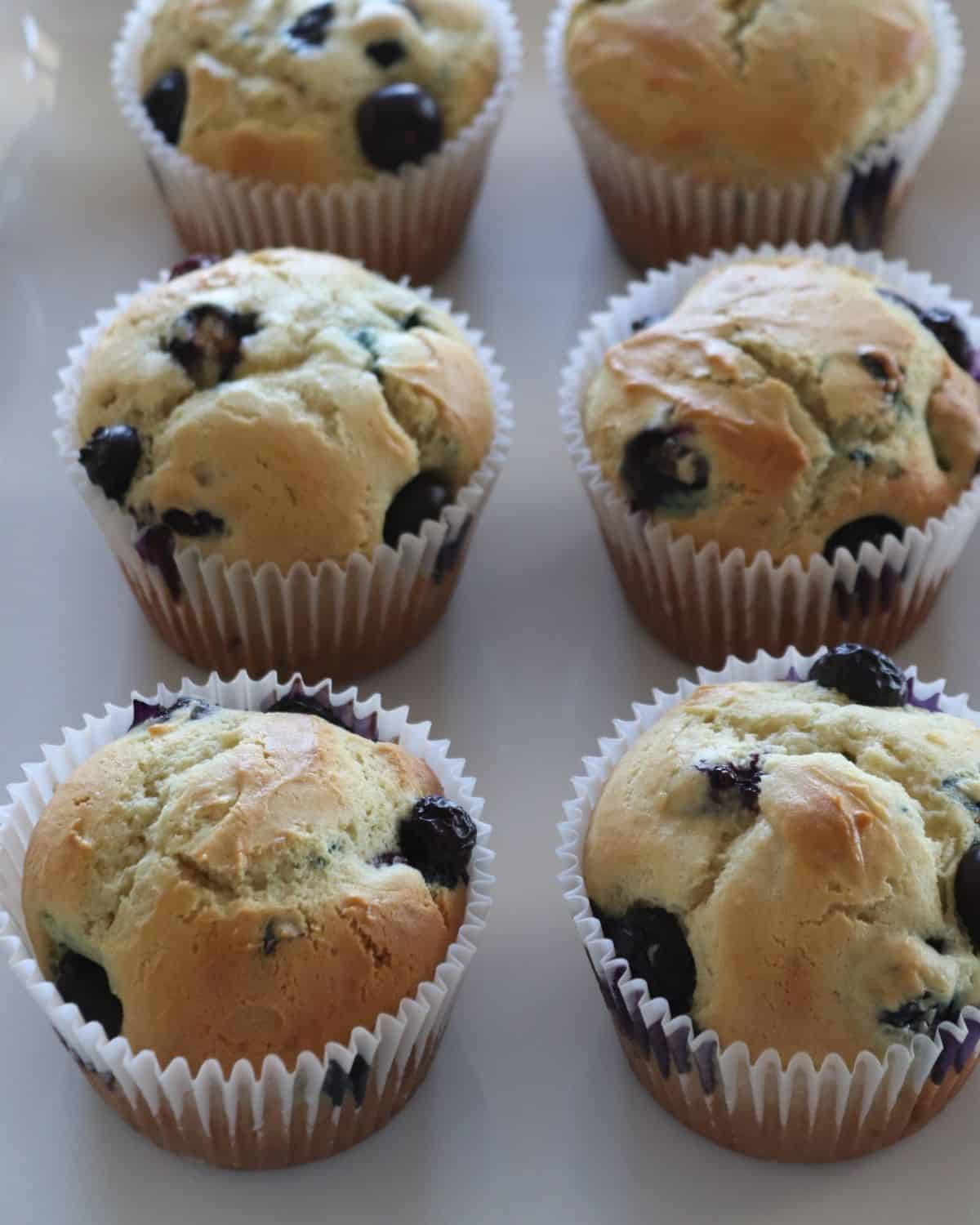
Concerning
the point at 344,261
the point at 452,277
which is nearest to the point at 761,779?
the point at 344,261

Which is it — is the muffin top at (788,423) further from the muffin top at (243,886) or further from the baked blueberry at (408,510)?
the muffin top at (243,886)

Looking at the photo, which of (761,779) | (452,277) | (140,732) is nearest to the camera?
(761,779)

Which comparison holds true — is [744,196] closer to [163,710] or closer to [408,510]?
[408,510]

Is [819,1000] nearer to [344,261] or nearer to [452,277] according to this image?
[344,261]

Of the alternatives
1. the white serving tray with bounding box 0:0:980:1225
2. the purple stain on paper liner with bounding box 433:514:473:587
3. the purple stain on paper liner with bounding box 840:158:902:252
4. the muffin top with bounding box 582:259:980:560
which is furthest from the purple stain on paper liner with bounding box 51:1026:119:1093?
the purple stain on paper liner with bounding box 840:158:902:252

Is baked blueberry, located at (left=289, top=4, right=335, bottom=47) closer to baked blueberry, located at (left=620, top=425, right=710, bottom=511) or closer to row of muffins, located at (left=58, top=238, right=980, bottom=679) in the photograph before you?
row of muffins, located at (left=58, top=238, right=980, bottom=679)

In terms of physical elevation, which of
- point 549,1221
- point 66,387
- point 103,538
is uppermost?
point 66,387

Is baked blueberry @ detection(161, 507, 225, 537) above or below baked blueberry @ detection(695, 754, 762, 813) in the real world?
above
